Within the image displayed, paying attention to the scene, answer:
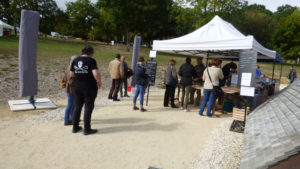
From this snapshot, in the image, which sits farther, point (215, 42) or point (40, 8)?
point (40, 8)

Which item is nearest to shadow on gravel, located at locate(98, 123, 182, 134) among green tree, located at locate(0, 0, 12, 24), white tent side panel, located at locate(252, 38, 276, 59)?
white tent side panel, located at locate(252, 38, 276, 59)

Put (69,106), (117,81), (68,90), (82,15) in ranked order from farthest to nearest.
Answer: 1. (82,15)
2. (117,81)
3. (69,106)
4. (68,90)

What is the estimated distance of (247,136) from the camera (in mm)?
3105

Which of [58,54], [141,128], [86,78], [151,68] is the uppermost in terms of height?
[58,54]

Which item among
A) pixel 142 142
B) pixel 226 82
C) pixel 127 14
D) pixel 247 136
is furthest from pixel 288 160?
pixel 127 14

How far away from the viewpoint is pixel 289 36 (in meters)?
40.0

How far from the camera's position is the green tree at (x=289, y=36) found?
128 ft

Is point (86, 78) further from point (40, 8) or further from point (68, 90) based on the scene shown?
point (40, 8)

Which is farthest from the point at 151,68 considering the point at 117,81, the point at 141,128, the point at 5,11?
the point at 5,11

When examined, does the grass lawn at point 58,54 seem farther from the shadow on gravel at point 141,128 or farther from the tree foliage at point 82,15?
the tree foliage at point 82,15

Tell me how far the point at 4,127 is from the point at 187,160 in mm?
3993

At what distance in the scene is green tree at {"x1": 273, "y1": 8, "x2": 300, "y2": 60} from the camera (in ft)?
128

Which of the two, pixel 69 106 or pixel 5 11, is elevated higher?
pixel 5 11

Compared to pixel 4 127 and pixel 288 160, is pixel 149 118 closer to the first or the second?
pixel 4 127
